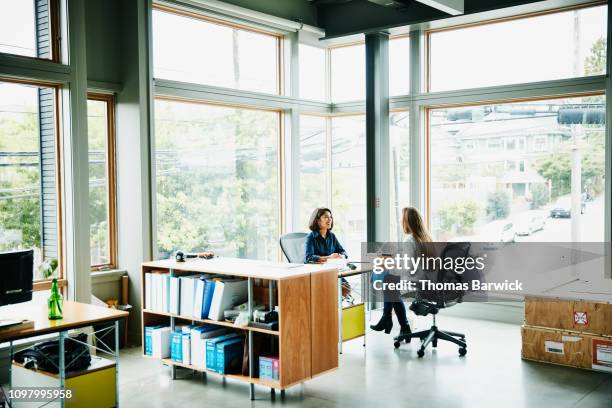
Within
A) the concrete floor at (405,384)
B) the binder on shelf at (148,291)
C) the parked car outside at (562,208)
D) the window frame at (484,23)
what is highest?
the window frame at (484,23)

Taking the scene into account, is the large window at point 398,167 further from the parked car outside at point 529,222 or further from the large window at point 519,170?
the parked car outside at point 529,222

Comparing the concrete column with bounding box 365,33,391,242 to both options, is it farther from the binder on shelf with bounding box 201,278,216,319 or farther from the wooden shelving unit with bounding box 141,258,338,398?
the binder on shelf with bounding box 201,278,216,319

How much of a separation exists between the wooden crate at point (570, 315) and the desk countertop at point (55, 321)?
3.61 metres

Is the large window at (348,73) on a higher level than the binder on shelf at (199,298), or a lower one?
higher

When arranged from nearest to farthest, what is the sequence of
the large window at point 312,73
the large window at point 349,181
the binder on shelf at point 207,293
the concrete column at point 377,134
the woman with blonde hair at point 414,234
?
the binder on shelf at point 207,293, the woman with blonde hair at point 414,234, the concrete column at point 377,134, the large window at point 312,73, the large window at point 349,181

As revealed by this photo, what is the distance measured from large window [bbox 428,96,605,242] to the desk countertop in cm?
471

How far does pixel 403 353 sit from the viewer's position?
237 inches

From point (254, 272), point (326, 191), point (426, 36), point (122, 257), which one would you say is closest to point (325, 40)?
point (426, 36)

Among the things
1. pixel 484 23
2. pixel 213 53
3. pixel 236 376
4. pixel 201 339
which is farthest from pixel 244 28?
pixel 236 376

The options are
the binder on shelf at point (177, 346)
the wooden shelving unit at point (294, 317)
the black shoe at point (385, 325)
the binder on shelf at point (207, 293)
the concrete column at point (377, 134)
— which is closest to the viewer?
the wooden shelving unit at point (294, 317)

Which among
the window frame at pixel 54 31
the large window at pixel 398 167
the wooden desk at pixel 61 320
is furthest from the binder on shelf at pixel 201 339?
the large window at pixel 398 167

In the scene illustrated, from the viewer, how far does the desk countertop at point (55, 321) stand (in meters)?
3.85

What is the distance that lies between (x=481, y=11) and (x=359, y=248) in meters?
3.36

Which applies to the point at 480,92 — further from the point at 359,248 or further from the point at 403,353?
the point at 403,353
